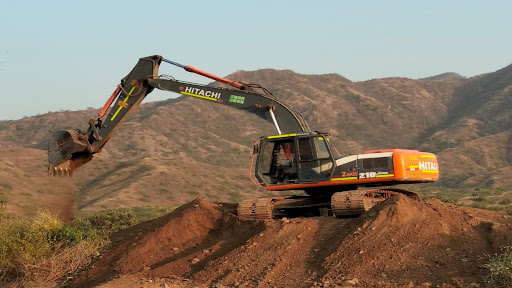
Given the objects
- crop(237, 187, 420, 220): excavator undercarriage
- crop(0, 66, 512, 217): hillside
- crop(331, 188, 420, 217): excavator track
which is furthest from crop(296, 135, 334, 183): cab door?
crop(0, 66, 512, 217): hillside

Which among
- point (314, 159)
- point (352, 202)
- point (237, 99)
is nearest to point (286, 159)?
point (314, 159)

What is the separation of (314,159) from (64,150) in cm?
671

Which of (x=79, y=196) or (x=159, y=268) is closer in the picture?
(x=159, y=268)

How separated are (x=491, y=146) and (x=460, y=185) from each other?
698 inches

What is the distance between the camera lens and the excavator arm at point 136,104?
680 inches

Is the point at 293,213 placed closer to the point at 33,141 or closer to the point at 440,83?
the point at 33,141

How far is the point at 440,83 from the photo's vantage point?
423 feet

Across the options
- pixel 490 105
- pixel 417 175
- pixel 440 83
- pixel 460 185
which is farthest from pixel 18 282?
pixel 440 83

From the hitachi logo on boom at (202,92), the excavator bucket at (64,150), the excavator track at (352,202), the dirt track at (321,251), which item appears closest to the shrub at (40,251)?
the dirt track at (321,251)

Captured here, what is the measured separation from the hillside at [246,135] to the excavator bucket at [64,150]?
90.5 feet

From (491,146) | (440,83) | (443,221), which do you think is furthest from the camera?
(440,83)

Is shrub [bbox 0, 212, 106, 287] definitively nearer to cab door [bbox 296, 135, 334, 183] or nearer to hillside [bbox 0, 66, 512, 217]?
cab door [bbox 296, 135, 334, 183]

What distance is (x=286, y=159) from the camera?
1714cm

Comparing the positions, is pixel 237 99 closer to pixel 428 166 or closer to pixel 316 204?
pixel 316 204
